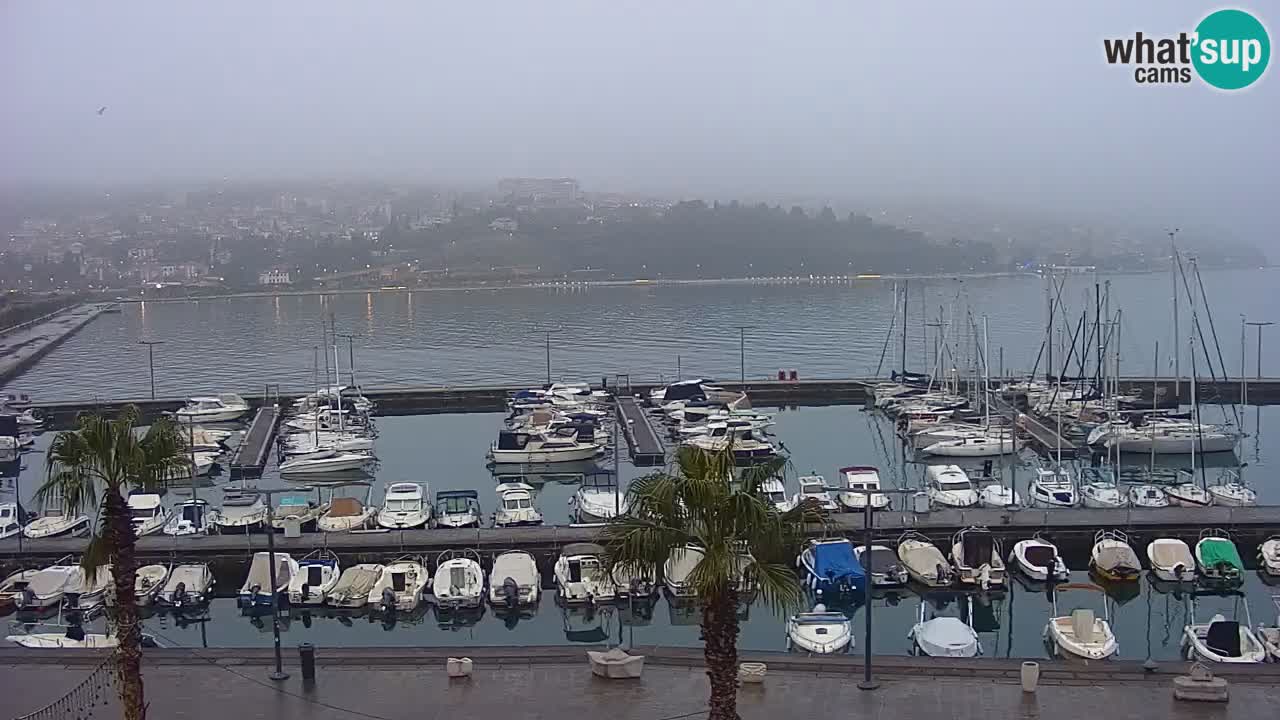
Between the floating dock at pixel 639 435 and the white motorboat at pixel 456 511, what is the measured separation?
8.25 m

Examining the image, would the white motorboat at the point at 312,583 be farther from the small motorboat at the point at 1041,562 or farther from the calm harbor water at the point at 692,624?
the small motorboat at the point at 1041,562

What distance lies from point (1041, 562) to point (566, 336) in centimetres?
6024

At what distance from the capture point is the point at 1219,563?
1881cm

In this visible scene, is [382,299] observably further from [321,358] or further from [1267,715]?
[1267,715]

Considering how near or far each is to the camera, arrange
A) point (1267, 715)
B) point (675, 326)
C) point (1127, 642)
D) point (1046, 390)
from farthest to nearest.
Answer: point (675, 326) < point (1046, 390) < point (1127, 642) < point (1267, 715)

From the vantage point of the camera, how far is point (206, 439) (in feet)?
108

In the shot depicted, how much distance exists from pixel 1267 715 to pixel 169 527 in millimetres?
18445

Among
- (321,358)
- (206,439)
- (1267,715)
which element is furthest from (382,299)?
(1267,715)

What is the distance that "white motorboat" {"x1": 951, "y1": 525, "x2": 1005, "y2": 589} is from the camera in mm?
18328

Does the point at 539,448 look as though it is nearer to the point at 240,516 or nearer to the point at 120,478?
the point at 240,516

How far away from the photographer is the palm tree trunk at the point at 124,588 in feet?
30.4

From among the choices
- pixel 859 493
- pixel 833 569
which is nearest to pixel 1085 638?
pixel 833 569

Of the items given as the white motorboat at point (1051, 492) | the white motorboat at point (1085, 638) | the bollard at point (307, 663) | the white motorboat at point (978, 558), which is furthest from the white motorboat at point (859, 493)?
the bollard at point (307, 663)

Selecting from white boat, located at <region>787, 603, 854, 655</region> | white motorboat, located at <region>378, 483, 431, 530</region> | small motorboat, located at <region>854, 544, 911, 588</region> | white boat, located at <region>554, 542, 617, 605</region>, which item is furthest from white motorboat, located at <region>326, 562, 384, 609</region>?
small motorboat, located at <region>854, 544, 911, 588</region>
